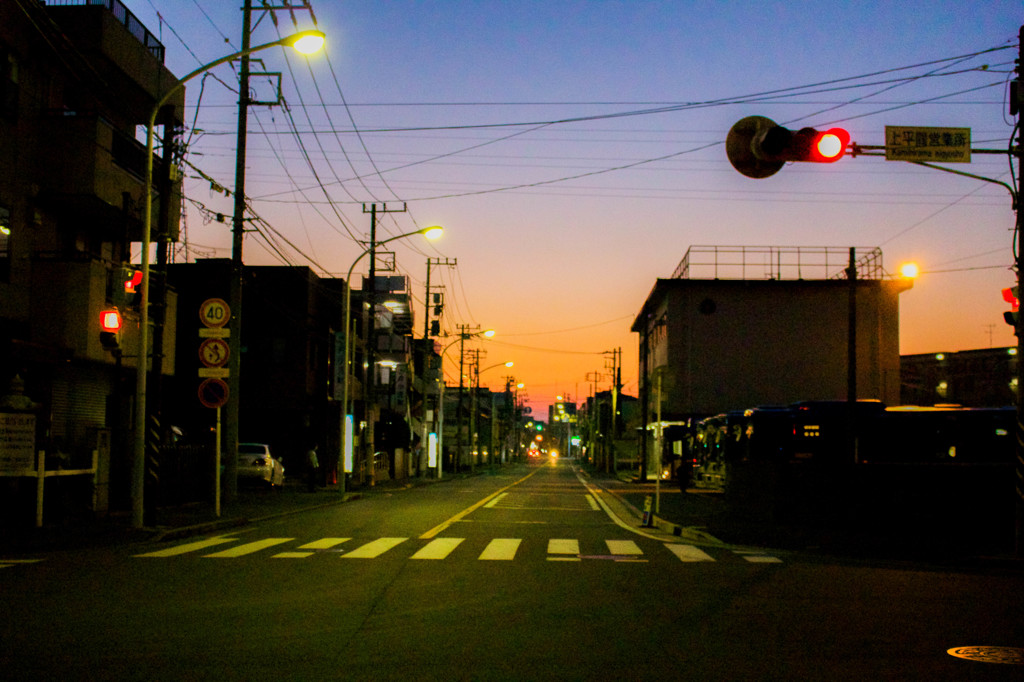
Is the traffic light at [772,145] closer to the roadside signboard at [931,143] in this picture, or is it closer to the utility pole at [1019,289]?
the roadside signboard at [931,143]


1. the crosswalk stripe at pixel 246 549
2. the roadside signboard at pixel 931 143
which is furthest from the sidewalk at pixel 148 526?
the roadside signboard at pixel 931 143

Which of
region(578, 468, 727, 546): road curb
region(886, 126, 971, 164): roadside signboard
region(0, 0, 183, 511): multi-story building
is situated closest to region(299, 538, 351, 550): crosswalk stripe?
region(0, 0, 183, 511): multi-story building

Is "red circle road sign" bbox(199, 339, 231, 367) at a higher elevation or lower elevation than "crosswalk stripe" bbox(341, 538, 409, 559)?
higher

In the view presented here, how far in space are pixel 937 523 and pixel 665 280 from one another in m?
38.2

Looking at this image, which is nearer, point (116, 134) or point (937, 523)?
point (937, 523)

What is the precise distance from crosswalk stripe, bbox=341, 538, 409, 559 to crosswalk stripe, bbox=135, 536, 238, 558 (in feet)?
8.71

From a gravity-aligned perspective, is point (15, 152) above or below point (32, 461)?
above

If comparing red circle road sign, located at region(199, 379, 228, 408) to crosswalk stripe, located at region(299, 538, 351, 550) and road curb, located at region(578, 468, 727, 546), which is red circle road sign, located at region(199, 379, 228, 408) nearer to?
crosswalk stripe, located at region(299, 538, 351, 550)

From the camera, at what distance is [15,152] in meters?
20.2

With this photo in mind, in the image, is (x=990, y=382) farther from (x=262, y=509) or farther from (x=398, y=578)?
(x=398, y=578)

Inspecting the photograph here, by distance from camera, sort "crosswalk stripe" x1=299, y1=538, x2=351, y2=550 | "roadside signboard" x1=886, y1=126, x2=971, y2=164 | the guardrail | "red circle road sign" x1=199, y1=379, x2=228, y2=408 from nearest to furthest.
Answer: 1. "roadside signboard" x1=886, y1=126, x2=971, y2=164
2. "crosswalk stripe" x1=299, y1=538, x2=351, y2=550
3. the guardrail
4. "red circle road sign" x1=199, y1=379, x2=228, y2=408

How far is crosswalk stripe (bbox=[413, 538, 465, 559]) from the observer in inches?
578

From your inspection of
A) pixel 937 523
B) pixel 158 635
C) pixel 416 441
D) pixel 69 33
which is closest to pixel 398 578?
pixel 158 635

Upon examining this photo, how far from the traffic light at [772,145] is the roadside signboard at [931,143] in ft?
9.09
